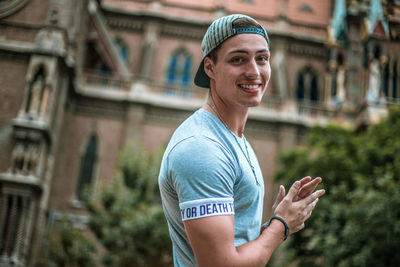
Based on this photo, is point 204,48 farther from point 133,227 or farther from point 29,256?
point 29,256

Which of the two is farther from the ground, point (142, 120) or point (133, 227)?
point (142, 120)

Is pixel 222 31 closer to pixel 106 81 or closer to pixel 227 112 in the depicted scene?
pixel 227 112

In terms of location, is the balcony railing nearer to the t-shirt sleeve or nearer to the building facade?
the building facade

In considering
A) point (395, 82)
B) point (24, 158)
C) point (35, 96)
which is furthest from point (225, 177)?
point (395, 82)

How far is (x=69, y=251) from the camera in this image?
13.3 meters

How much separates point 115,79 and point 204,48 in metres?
19.7

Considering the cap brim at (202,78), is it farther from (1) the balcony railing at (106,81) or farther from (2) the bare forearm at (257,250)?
(1) the balcony railing at (106,81)

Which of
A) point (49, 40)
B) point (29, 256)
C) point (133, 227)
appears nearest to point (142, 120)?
point (49, 40)

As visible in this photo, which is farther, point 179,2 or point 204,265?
point 179,2

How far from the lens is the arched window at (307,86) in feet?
82.9

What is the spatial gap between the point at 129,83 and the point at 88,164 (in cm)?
363

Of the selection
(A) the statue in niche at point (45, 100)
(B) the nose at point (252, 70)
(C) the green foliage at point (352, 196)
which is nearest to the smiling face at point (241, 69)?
(B) the nose at point (252, 70)

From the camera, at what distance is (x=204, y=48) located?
183 cm

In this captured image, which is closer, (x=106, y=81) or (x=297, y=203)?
(x=297, y=203)
